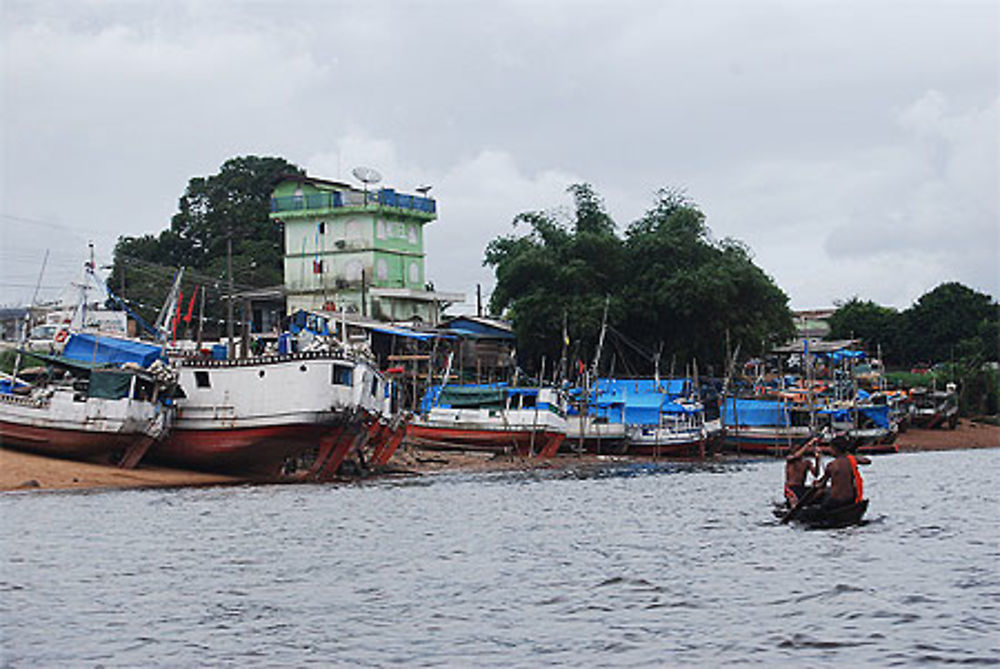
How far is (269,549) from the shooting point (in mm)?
22500

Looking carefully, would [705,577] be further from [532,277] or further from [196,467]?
[532,277]

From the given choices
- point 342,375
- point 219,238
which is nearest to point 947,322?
point 219,238

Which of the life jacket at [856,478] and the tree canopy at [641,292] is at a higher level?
the tree canopy at [641,292]

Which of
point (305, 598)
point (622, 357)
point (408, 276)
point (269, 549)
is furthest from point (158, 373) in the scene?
point (408, 276)

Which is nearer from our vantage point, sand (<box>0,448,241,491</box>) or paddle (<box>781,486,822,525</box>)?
paddle (<box>781,486,822,525</box>)

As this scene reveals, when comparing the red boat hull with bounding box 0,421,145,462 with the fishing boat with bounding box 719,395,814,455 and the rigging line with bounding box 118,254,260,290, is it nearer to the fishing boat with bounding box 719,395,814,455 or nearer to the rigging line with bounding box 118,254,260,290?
the rigging line with bounding box 118,254,260,290

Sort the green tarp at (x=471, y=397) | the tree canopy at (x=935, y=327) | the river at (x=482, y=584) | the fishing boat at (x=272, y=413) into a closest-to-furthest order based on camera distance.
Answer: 1. the river at (x=482, y=584)
2. the fishing boat at (x=272, y=413)
3. the green tarp at (x=471, y=397)
4. the tree canopy at (x=935, y=327)

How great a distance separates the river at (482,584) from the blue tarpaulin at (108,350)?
9.94 m

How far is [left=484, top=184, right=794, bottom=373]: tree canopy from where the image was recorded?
67312 millimetres

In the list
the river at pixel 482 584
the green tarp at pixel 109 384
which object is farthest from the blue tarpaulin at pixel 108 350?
the river at pixel 482 584

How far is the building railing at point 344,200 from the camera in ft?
259

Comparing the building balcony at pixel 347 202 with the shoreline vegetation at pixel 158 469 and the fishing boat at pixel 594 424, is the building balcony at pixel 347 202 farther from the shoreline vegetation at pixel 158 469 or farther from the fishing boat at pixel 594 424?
the shoreline vegetation at pixel 158 469

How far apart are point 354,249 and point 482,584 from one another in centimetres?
6126

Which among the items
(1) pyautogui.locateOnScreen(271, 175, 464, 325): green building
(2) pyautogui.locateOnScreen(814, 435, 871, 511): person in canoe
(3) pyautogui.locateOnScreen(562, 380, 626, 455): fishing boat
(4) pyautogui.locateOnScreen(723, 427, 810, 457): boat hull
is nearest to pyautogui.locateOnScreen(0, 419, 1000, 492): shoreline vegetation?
(3) pyautogui.locateOnScreen(562, 380, 626, 455): fishing boat
